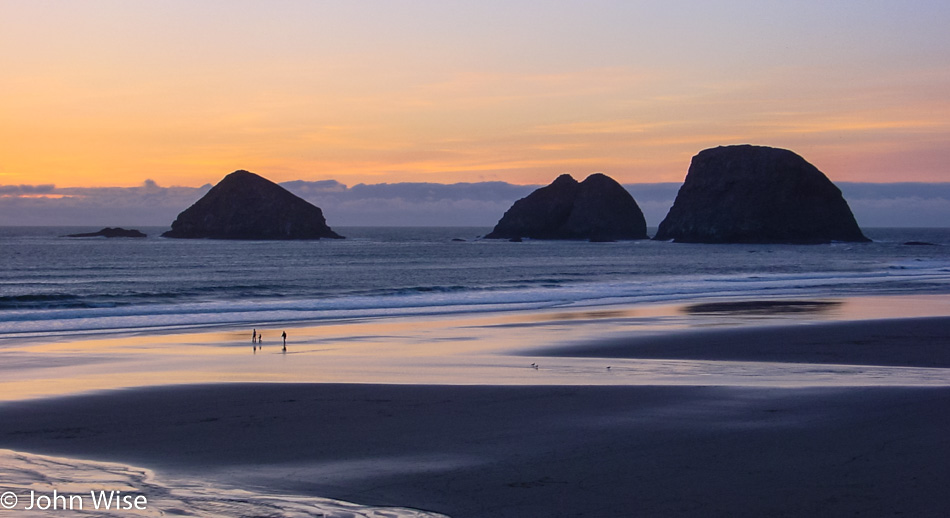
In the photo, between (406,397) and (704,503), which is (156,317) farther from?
(704,503)

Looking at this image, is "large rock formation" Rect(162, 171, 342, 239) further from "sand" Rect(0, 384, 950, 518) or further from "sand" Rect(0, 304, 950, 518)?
"sand" Rect(0, 384, 950, 518)

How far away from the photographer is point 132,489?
24.2 ft

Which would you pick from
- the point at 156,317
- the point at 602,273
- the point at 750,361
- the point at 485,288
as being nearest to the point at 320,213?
the point at 602,273

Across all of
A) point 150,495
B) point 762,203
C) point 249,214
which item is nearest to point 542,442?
point 150,495

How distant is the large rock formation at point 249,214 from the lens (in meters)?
164

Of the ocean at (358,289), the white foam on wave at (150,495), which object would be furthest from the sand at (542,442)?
the ocean at (358,289)

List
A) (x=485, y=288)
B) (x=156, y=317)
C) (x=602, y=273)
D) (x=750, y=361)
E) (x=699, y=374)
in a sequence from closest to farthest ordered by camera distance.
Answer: (x=699, y=374)
(x=750, y=361)
(x=156, y=317)
(x=485, y=288)
(x=602, y=273)

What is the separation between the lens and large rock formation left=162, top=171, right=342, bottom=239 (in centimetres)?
16375

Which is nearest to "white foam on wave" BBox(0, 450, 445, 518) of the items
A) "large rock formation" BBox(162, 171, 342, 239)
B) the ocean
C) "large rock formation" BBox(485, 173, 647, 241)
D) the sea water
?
the sea water

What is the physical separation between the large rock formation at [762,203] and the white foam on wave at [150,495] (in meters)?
127

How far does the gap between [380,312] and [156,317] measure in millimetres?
7648

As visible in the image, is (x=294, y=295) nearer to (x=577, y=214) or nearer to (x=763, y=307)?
(x=763, y=307)

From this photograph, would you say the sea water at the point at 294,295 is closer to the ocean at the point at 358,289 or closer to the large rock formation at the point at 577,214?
the ocean at the point at 358,289

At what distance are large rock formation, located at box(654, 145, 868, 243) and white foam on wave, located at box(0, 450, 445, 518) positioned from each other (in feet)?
417
